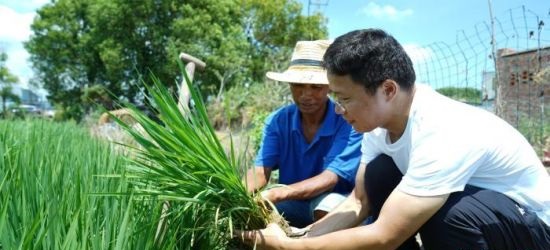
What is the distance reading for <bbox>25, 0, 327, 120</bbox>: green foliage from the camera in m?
15.3

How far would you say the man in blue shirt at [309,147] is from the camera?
193 centimetres

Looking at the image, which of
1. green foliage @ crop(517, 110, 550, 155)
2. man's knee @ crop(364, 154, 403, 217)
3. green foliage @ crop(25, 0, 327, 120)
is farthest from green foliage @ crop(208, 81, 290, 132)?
man's knee @ crop(364, 154, 403, 217)

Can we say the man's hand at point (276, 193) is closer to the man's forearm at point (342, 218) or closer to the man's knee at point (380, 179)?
the man's forearm at point (342, 218)

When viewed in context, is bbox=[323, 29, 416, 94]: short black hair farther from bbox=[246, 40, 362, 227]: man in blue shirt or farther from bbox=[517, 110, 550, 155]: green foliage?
bbox=[517, 110, 550, 155]: green foliage

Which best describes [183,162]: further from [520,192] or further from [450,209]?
[520,192]

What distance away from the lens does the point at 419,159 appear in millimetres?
1252

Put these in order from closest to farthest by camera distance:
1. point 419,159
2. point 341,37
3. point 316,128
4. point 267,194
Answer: point 419,159 → point 341,37 → point 267,194 → point 316,128

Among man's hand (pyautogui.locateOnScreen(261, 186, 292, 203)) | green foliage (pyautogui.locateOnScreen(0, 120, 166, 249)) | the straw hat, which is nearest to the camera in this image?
green foliage (pyautogui.locateOnScreen(0, 120, 166, 249))

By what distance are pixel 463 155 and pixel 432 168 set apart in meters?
0.10

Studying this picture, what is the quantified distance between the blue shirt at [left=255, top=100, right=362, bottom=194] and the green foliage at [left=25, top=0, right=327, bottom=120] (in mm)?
11171

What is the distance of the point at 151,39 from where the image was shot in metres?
15.7

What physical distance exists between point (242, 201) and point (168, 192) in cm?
26

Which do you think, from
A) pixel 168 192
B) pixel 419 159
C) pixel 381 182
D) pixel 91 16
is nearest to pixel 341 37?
pixel 419 159

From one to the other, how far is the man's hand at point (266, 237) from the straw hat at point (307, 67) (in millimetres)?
678
